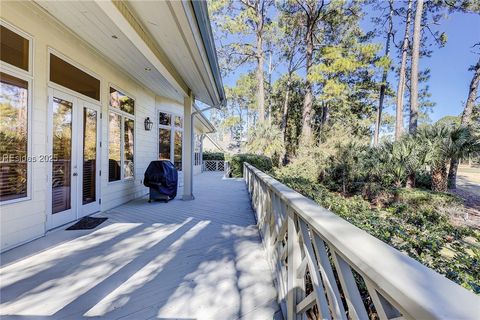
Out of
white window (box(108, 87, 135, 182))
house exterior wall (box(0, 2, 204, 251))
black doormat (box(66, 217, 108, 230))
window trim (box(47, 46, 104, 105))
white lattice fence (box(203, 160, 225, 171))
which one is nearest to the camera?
house exterior wall (box(0, 2, 204, 251))

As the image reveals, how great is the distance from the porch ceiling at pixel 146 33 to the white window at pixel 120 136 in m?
0.81

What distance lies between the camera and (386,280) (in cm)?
64

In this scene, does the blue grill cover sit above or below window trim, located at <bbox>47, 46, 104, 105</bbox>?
below

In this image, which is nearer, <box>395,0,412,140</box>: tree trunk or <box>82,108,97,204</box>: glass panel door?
<box>82,108,97,204</box>: glass panel door

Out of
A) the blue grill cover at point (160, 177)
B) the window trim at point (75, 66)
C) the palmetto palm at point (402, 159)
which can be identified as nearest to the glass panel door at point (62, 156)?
the window trim at point (75, 66)

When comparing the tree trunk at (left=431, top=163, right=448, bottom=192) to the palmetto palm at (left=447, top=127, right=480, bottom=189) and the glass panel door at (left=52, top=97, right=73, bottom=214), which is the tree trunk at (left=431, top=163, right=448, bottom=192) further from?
the glass panel door at (left=52, top=97, right=73, bottom=214)

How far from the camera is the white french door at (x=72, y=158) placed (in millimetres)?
3641

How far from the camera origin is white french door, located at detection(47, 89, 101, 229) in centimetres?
364

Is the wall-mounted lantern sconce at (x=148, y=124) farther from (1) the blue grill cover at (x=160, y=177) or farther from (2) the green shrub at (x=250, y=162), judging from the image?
(2) the green shrub at (x=250, y=162)

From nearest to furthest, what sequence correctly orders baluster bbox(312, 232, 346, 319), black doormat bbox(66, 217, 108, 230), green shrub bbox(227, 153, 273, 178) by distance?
1. baluster bbox(312, 232, 346, 319)
2. black doormat bbox(66, 217, 108, 230)
3. green shrub bbox(227, 153, 273, 178)

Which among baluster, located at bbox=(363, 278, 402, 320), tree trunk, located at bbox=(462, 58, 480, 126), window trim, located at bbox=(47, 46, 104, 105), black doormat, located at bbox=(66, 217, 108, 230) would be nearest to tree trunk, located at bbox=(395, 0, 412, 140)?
tree trunk, located at bbox=(462, 58, 480, 126)

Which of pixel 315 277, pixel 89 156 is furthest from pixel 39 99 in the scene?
pixel 315 277

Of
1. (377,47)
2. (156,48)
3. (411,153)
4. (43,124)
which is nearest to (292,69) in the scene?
(377,47)

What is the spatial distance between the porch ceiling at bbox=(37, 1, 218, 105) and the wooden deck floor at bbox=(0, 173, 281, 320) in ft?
8.58
